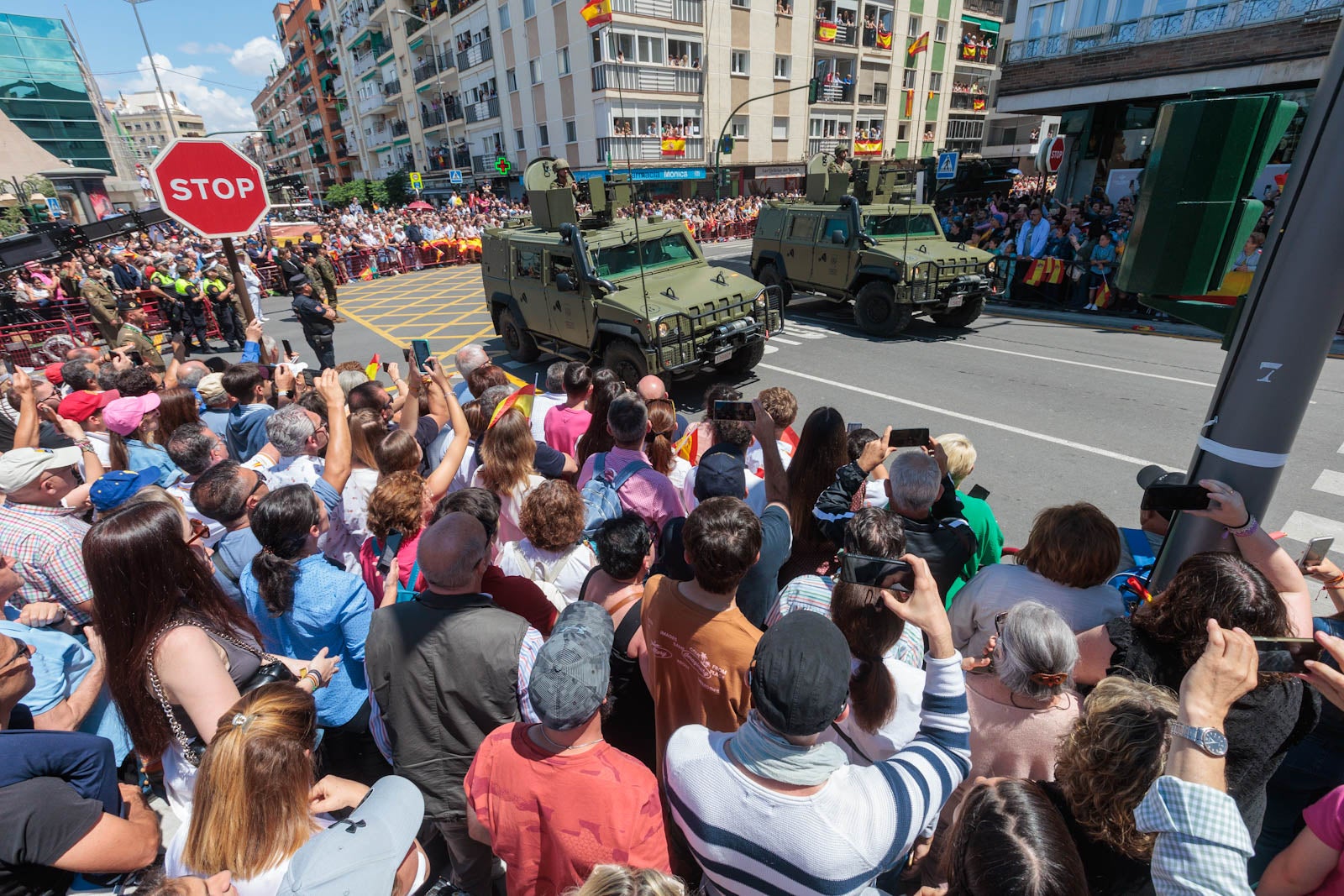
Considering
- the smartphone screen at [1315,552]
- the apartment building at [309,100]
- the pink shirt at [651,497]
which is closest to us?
the smartphone screen at [1315,552]

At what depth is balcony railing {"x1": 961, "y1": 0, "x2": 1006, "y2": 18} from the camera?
4252cm

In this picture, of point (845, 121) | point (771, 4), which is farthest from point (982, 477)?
point (845, 121)

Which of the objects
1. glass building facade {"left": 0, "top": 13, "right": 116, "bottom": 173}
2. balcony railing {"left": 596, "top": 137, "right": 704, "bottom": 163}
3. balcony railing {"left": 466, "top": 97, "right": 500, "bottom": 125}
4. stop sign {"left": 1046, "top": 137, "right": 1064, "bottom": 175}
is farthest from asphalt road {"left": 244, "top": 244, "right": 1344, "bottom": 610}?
glass building facade {"left": 0, "top": 13, "right": 116, "bottom": 173}

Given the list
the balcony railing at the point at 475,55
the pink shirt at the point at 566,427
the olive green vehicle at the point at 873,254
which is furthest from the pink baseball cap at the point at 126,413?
the balcony railing at the point at 475,55

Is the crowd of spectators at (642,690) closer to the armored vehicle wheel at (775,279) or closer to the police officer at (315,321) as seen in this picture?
the police officer at (315,321)

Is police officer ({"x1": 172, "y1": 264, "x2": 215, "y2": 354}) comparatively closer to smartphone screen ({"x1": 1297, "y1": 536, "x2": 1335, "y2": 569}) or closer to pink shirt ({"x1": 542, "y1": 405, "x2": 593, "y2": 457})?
pink shirt ({"x1": 542, "y1": 405, "x2": 593, "y2": 457})

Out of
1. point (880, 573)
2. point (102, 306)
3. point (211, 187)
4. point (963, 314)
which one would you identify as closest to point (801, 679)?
point (880, 573)

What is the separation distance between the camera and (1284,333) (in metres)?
1.95

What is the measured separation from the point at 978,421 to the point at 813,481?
485 centimetres

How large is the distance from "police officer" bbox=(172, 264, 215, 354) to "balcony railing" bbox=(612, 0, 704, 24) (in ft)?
76.5

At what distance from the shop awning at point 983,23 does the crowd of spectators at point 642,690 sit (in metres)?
52.2

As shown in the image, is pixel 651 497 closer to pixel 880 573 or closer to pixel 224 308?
pixel 880 573

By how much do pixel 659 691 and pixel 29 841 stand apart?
170 cm

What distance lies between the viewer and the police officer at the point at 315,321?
9.20 meters
